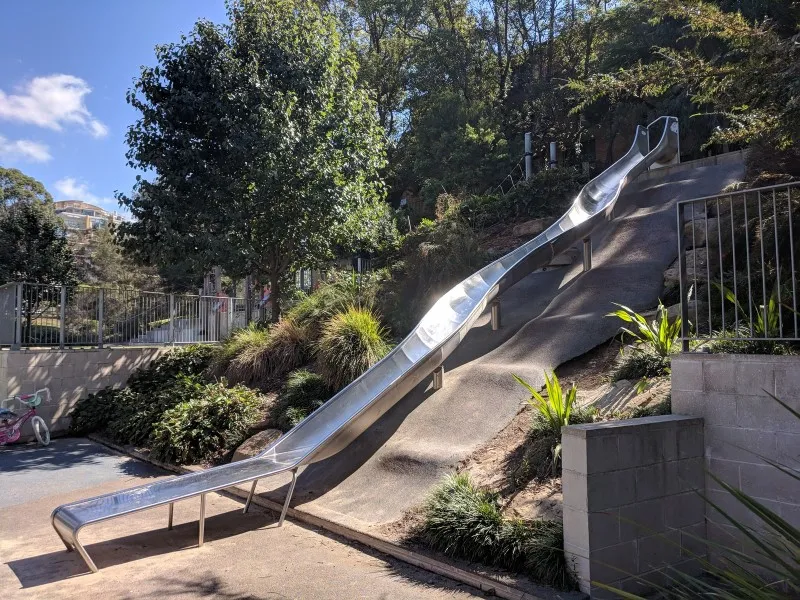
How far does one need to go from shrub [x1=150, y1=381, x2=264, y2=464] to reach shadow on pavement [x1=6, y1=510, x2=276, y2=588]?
2168 mm

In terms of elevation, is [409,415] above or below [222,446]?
above

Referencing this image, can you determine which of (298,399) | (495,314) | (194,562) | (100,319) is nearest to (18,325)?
(100,319)

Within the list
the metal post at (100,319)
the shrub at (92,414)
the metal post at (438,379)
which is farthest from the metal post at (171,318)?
the metal post at (438,379)

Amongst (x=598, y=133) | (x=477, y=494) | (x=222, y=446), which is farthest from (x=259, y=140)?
(x=598, y=133)

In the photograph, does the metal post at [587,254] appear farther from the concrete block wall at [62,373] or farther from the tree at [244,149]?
the concrete block wall at [62,373]

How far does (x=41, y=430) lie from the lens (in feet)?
36.3

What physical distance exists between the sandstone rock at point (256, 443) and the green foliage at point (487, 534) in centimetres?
376

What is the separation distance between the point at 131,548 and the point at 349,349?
431 centimetres

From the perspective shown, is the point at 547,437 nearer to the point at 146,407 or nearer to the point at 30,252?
the point at 146,407

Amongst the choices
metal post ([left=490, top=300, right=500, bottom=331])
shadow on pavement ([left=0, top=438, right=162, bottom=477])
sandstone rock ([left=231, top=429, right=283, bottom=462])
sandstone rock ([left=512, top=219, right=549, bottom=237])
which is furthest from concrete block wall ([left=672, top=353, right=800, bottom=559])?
sandstone rock ([left=512, top=219, right=549, bottom=237])

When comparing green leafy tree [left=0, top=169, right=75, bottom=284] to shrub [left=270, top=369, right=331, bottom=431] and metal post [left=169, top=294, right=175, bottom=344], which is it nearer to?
metal post [left=169, top=294, right=175, bottom=344]

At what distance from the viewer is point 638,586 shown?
14.7ft

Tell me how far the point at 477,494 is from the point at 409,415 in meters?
2.75

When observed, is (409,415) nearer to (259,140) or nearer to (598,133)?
(259,140)
